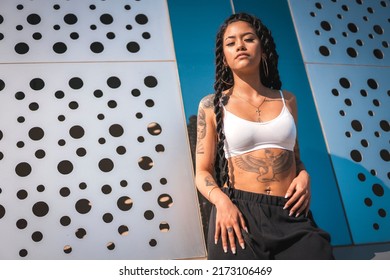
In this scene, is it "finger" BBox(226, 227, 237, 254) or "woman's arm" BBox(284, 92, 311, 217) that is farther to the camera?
"woman's arm" BBox(284, 92, 311, 217)

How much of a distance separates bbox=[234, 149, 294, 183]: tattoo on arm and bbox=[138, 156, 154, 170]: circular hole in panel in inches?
23.8

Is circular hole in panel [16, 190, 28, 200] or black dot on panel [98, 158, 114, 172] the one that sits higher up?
black dot on panel [98, 158, 114, 172]

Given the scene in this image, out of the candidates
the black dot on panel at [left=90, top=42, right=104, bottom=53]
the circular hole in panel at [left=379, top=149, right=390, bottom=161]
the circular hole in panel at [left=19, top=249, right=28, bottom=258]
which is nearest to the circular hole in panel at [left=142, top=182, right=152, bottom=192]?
the circular hole in panel at [left=19, top=249, right=28, bottom=258]

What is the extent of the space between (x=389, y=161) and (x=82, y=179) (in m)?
1.98

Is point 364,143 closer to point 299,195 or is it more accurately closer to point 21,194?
point 299,195

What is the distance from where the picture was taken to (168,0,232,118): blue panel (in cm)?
236

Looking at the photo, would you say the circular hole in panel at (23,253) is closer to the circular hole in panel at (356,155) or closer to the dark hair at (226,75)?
the dark hair at (226,75)

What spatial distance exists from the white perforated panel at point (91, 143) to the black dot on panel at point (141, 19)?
32 mm

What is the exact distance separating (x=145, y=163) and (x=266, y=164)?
76cm

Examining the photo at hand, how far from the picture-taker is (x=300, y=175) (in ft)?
5.82

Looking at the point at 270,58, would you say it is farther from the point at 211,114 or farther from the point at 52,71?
the point at 52,71

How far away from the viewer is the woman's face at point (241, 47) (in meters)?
1.84

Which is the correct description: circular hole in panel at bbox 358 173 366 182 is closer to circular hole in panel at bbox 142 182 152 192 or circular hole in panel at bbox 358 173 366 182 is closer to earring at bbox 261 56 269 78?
earring at bbox 261 56 269 78

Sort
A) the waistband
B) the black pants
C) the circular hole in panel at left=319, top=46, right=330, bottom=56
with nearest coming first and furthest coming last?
the black pants → the waistband → the circular hole in panel at left=319, top=46, right=330, bottom=56
